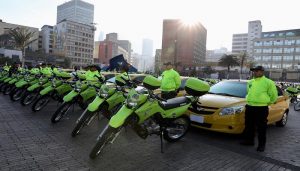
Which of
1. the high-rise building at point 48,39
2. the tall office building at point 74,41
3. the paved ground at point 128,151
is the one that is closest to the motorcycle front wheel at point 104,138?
the paved ground at point 128,151

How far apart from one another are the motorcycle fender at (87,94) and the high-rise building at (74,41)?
368 feet

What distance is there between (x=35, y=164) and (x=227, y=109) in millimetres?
4379

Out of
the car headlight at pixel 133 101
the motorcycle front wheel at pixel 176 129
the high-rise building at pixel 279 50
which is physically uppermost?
the high-rise building at pixel 279 50

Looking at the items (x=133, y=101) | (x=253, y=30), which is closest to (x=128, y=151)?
(x=133, y=101)

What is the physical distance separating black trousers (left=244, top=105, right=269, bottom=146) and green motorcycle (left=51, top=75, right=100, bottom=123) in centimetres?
416

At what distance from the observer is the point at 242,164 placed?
16.9 ft

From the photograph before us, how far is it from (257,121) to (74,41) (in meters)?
125

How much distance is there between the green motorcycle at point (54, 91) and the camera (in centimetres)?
870

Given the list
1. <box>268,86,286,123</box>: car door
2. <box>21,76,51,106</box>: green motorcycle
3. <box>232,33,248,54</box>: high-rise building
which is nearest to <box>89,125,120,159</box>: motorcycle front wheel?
<box>268,86,286,123</box>: car door

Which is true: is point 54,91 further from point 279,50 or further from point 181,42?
point 181,42

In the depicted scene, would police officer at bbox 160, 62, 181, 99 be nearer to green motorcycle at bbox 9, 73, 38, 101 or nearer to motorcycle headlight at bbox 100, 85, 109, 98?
motorcycle headlight at bbox 100, 85, 109, 98

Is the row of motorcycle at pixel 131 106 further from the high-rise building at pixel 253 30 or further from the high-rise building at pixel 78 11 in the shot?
the high-rise building at pixel 78 11

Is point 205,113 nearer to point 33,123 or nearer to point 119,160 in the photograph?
point 119,160

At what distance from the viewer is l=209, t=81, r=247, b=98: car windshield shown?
25.7 ft
